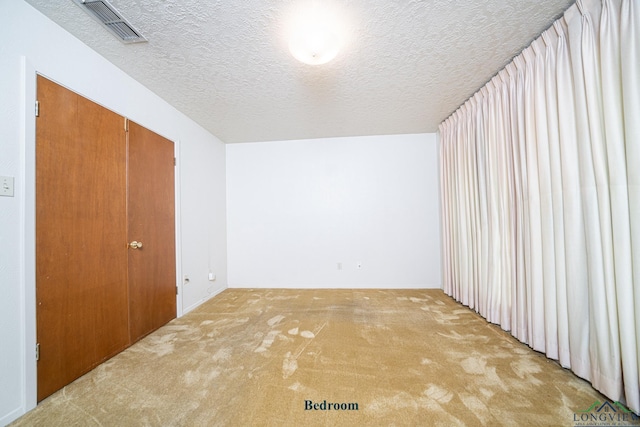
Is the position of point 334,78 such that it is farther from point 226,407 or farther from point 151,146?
point 226,407

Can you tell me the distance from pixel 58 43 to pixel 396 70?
2.59m

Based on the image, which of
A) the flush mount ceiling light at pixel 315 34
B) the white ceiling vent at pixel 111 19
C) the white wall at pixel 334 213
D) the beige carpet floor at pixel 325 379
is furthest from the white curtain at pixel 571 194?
the white ceiling vent at pixel 111 19

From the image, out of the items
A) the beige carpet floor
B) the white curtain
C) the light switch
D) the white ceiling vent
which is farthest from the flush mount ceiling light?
the beige carpet floor

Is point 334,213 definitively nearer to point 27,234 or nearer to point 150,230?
point 150,230

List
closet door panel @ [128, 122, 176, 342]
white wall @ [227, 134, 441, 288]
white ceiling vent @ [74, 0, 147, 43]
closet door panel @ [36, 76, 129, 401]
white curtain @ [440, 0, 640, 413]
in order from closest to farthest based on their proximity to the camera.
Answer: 1. white curtain @ [440, 0, 640, 413]
2. white ceiling vent @ [74, 0, 147, 43]
3. closet door panel @ [36, 76, 129, 401]
4. closet door panel @ [128, 122, 176, 342]
5. white wall @ [227, 134, 441, 288]

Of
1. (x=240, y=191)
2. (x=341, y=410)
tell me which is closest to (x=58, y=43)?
(x=240, y=191)

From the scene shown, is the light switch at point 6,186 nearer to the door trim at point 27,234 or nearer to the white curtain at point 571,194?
the door trim at point 27,234

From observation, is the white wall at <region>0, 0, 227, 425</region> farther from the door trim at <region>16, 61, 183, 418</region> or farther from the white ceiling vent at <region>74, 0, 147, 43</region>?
the white ceiling vent at <region>74, 0, 147, 43</region>

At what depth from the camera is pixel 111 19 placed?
145cm

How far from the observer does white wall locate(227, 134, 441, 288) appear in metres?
3.60

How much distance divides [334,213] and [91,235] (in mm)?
2884

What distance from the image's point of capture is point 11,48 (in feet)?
4.29

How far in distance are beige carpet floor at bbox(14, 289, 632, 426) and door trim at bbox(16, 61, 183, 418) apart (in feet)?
0.76

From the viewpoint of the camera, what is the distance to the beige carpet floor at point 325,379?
1283 millimetres
